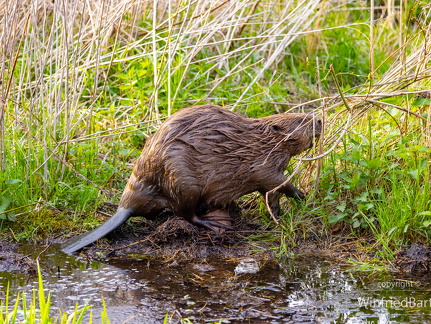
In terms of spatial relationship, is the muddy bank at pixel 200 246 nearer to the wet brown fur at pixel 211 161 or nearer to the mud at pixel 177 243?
the mud at pixel 177 243

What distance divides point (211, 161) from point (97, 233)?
0.69 meters

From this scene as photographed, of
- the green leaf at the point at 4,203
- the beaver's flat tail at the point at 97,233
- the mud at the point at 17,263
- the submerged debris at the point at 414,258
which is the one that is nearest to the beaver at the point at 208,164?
the beaver's flat tail at the point at 97,233

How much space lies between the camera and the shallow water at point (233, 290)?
2.45m

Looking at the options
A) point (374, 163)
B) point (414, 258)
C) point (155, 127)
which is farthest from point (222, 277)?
point (155, 127)

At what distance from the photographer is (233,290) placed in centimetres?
272

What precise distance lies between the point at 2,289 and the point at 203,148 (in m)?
1.15

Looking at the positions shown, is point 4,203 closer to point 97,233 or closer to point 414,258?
point 97,233

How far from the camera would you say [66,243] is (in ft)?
10.7

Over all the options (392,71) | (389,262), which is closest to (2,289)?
(389,262)

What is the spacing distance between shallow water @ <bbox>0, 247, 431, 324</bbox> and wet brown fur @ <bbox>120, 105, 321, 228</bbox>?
1.06 feet

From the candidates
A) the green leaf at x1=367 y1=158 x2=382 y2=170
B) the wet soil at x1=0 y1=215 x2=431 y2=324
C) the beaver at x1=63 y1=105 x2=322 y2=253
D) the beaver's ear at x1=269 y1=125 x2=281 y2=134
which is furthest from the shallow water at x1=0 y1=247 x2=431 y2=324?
the beaver's ear at x1=269 y1=125 x2=281 y2=134

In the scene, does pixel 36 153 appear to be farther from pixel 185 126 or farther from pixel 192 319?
pixel 192 319

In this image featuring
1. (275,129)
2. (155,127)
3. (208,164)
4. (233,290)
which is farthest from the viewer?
(155,127)

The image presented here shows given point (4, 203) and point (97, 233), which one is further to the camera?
point (4, 203)
